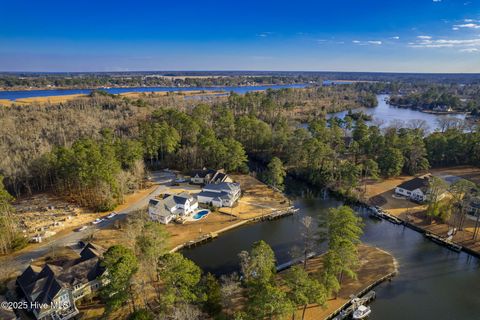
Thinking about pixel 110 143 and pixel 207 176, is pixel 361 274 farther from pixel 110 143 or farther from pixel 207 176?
pixel 110 143

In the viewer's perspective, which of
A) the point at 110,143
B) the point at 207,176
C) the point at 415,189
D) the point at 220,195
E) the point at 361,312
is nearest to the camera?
the point at 361,312

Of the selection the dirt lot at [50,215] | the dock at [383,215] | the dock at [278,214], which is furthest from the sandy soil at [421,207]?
the dirt lot at [50,215]

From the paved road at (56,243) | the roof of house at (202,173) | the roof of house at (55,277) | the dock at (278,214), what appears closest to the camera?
the roof of house at (55,277)

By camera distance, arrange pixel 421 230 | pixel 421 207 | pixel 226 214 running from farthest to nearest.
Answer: pixel 421 207, pixel 226 214, pixel 421 230

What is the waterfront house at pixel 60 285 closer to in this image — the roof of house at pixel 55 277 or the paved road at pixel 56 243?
the roof of house at pixel 55 277

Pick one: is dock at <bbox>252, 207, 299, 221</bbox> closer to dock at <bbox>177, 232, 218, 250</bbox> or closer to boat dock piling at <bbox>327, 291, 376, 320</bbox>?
dock at <bbox>177, 232, 218, 250</bbox>

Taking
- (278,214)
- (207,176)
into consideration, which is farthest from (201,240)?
(207,176)

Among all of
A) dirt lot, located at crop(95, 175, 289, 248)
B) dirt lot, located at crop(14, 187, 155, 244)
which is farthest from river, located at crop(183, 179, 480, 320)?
dirt lot, located at crop(14, 187, 155, 244)
